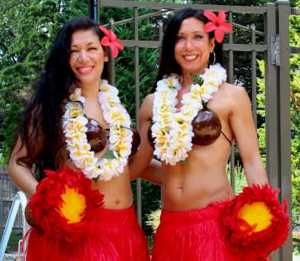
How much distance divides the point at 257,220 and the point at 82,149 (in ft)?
2.39

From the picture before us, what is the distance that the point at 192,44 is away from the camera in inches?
105

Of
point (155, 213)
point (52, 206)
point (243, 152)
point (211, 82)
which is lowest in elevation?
point (155, 213)

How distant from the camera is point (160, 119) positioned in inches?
105

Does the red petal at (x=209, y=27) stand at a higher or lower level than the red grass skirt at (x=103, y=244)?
higher

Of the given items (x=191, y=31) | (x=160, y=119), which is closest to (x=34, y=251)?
(x=160, y=119)

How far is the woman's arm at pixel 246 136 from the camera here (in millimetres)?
2611

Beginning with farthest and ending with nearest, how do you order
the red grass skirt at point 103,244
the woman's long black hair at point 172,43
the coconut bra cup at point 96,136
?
the woman's long black hair at point 172,43 < the coconut bra cup at point 96,136 < the red grass skirt at point 103,244

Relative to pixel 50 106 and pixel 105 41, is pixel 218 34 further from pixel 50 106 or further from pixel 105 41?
pixel 50 106

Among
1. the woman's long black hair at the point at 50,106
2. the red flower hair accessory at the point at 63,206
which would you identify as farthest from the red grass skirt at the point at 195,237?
the woman's long black hair at the point at 50,106

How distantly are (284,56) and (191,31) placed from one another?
1.17 metres

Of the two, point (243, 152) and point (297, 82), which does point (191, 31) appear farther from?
point (297, 82)

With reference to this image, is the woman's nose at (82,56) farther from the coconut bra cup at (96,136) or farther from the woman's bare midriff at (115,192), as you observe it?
the woman's bare midriff at (115,192)

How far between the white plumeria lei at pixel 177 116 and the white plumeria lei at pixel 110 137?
134 mm

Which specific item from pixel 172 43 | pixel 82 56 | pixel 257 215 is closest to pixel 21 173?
pixel 82 56
